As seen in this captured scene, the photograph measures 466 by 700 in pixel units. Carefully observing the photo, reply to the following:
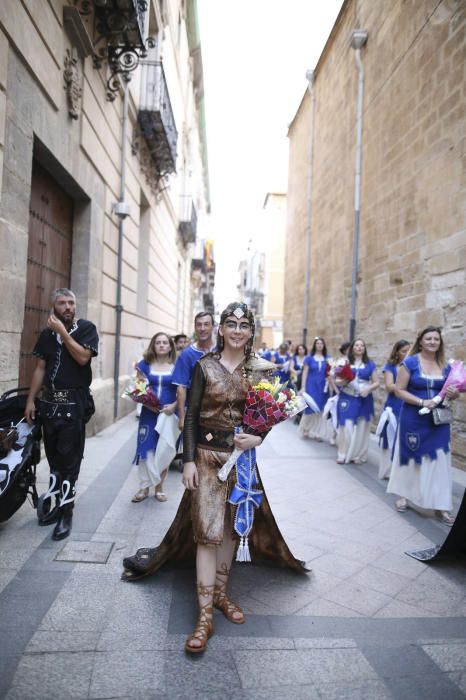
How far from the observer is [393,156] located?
1027cm

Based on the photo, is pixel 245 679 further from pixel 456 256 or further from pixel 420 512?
pixel 456 256

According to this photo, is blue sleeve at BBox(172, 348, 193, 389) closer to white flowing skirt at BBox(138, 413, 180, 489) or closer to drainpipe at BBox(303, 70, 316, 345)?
white flowing skirt at BBox(138, 413, 180, 489)

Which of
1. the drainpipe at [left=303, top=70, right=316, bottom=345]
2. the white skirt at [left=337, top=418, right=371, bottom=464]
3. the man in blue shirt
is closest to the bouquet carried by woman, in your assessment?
the man in blue shirt

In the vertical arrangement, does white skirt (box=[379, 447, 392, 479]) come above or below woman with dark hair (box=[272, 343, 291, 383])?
below

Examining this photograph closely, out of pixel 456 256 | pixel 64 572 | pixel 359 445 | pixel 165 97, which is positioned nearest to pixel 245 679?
pixel 64 572

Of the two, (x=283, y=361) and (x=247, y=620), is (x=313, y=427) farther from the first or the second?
(x=247, y=620)

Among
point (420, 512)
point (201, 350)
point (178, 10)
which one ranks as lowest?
point (420, 512)

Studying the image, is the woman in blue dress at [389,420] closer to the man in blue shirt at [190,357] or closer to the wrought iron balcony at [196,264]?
the man in blue shirt at [190,357]

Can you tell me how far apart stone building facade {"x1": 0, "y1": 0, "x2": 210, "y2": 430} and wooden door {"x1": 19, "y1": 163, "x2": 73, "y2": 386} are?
1.0 inches

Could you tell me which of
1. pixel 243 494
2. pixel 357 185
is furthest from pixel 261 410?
pixel 357 185

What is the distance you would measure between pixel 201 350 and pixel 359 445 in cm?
373

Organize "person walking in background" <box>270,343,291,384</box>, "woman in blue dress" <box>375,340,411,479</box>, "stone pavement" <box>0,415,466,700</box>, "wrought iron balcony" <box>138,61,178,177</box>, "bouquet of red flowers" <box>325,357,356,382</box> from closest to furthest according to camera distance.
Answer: "stone pavement" <box>0,415,466,700</box> → "woman in blue dress" <box>375,340,411,479</box> → "bouquet of red flowers" <box>325,357,356,382</box> → "wrought iron balcony" <box>138,61,178,177</box> → "person walking in background" <box>270,343,291,384</box>

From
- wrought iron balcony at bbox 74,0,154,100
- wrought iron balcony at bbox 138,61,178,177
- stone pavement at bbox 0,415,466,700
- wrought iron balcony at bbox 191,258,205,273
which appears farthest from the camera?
wrought iron balcony at bbox 191,258,205,273

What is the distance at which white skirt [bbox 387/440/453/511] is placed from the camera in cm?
495
